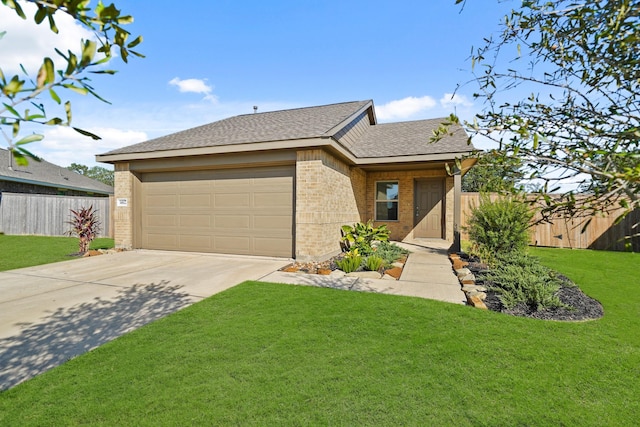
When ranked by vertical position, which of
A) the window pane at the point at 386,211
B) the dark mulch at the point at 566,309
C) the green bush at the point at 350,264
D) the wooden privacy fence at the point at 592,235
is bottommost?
the dark mulch at the point at 566,309

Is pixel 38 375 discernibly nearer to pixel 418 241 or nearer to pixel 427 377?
pixel 427 377

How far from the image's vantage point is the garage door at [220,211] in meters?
7.95

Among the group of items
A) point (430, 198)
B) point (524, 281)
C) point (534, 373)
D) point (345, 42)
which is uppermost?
point (345, 42)

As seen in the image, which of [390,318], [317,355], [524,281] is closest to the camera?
[317,355]

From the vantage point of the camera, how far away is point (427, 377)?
255 cm

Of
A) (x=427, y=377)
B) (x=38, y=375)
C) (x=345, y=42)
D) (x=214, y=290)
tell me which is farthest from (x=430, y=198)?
(x=38, y=375)

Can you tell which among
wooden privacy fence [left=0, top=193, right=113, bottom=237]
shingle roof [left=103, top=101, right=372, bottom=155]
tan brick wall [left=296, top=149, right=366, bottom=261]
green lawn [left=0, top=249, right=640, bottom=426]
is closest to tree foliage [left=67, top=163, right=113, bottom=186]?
wooden privacy fence [left=0, top=193, right=113, bottom=237]

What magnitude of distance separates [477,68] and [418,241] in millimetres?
9630

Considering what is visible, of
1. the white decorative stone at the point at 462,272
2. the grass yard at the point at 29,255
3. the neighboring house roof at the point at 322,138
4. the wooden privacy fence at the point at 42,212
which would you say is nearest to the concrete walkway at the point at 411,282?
the white decorative stone at the point at 462,272

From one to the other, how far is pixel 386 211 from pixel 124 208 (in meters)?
8.95

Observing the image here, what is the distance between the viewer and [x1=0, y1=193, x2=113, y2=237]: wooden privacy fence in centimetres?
1410

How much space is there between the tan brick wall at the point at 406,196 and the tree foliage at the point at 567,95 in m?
9.23

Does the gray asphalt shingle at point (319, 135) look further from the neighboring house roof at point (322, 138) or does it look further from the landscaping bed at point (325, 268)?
the landscaping bed at point (325, 268)

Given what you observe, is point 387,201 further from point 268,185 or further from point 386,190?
point 268,185
